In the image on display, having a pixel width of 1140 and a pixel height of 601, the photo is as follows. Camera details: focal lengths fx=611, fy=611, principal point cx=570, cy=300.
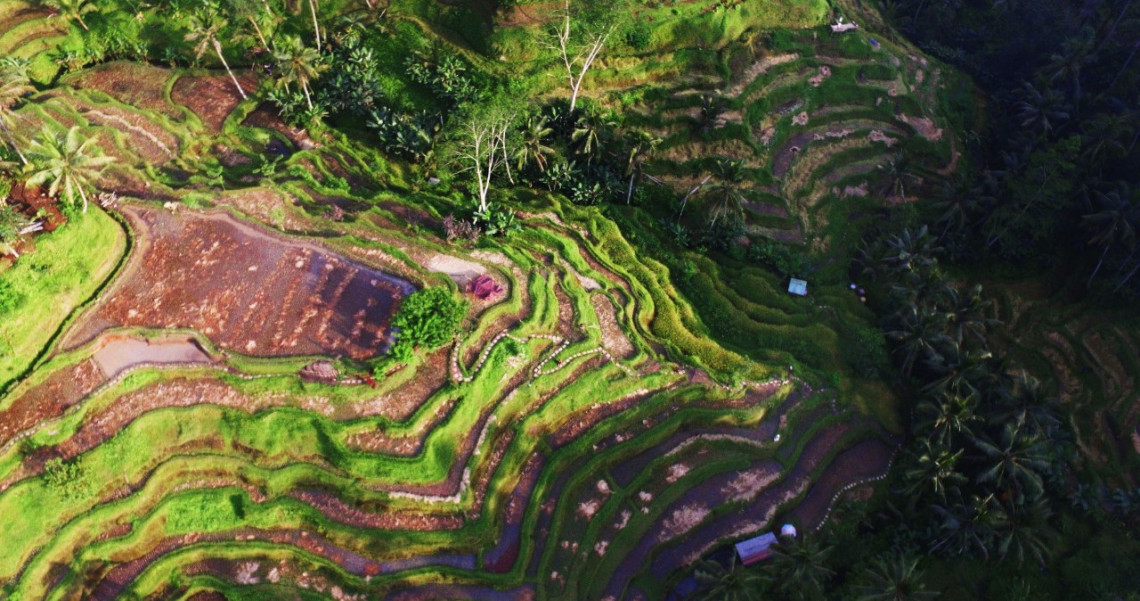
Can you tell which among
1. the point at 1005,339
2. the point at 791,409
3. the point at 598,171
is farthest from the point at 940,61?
the point at 791,409

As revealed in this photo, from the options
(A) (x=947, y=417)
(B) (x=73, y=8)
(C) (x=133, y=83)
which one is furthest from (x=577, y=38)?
(B) (x=73, y=8)

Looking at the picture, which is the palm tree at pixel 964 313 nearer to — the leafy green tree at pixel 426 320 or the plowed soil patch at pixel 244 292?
the leafy green tree at pixel 426 320

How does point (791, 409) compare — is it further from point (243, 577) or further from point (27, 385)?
point (27, 385)

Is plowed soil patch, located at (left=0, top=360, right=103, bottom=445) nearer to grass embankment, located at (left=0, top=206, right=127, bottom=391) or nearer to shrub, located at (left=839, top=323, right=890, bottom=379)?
grass embankment, located at (left=0, top=206, right=127, bottom=391)

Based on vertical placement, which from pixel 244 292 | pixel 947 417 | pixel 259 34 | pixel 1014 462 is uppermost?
pixel 259 34

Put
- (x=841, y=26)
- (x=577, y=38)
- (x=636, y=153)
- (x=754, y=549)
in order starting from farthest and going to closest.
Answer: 1. (x=841, y=26)
2. (x=577, y=38)
3. (x=636, y=153)
4. (x=754, y=549)

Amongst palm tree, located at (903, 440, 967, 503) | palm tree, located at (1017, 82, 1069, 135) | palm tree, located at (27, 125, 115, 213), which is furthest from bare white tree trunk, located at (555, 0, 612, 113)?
palm tree, located at (1017, 82, 1069, 135)

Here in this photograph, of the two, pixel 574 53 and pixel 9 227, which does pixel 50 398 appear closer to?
pixel 9 227
